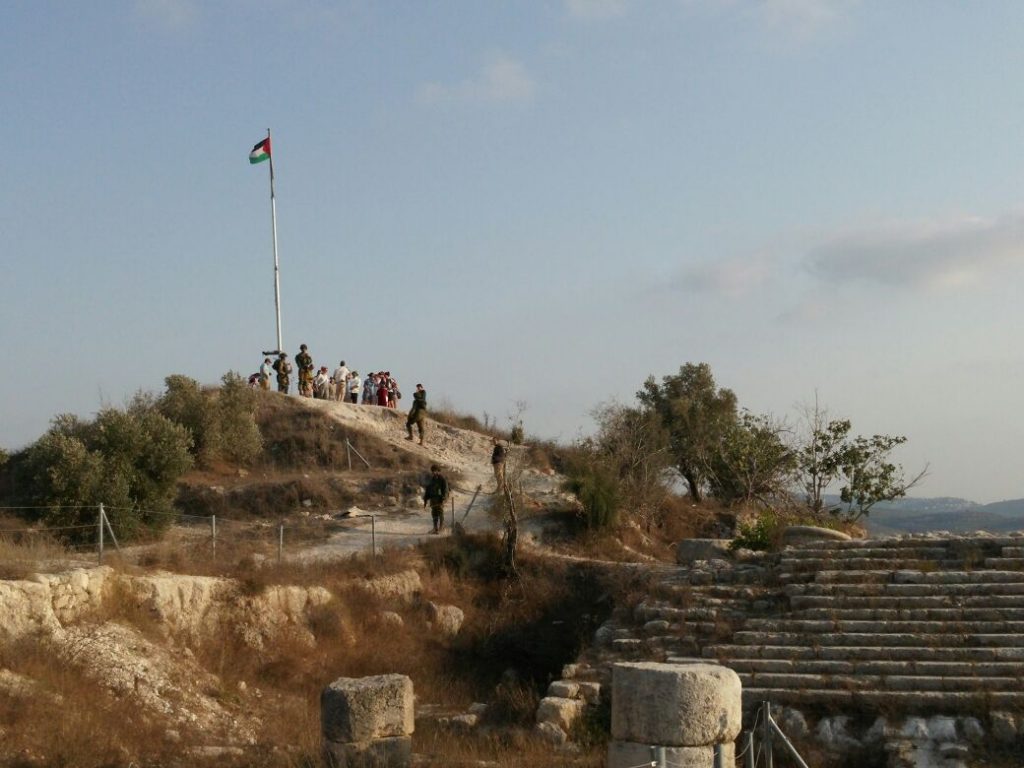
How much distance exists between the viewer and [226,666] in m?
15.8

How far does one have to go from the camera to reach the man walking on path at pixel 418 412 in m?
31.0

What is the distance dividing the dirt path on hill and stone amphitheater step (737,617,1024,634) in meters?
7.71

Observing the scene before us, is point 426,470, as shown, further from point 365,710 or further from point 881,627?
point 365,710

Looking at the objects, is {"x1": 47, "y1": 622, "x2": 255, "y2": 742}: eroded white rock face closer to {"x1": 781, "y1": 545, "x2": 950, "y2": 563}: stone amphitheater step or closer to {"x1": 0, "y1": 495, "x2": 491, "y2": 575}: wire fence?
{"x1": 0, "y1": 495, "x2": 491, "y2": 575}: wire fence

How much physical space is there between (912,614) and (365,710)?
837 centimetres

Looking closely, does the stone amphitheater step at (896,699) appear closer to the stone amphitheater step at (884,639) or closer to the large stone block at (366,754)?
the stone amphitheater step at (884,639)

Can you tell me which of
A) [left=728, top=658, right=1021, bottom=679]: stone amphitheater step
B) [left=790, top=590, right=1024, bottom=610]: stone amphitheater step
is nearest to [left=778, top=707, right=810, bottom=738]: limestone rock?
[left=728, top=658, right=1021, bottom=679]: stone amphitheater step

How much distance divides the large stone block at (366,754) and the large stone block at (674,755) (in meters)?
2.20

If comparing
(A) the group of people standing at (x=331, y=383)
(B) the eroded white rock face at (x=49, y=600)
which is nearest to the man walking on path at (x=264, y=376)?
(A) the group of people standing at (x=331, y=383)

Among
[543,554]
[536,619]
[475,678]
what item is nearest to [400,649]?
[475,678]

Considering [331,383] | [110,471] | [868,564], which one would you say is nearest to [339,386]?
[331,383]

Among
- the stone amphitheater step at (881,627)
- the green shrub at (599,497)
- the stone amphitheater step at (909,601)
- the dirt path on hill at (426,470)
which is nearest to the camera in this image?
the stone amphitheater step at (881,627)

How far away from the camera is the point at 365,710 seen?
11320mm

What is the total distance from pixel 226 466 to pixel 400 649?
11.9 meters
